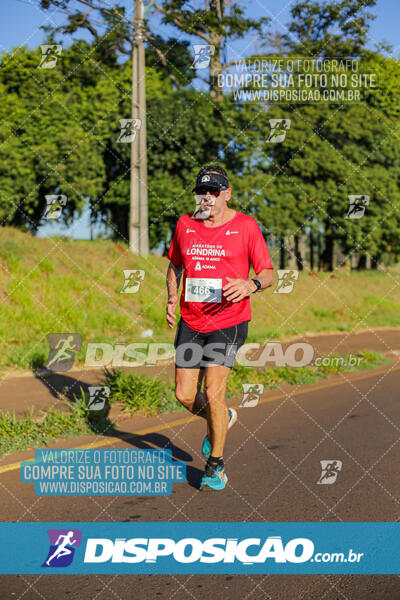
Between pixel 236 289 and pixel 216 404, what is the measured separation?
99 cm

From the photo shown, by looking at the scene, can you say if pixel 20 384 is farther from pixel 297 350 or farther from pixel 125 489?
pixel 297 350

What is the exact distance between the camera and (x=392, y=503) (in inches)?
204

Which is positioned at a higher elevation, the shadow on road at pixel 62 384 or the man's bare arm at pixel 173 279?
the man's bare arm at pixel 173 279

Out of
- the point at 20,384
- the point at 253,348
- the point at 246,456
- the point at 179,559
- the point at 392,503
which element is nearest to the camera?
the point at 179,559

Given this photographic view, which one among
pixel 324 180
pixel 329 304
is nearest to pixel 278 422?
pixel 329 304

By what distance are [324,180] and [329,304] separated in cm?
969

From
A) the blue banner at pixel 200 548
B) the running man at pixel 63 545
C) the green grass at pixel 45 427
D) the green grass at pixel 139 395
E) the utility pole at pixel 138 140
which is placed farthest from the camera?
the utility pole at pixel 138 140

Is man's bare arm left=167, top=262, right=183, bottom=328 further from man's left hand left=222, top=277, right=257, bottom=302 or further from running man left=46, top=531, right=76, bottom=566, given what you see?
running man left=46, top=531, right=76, bottom=566

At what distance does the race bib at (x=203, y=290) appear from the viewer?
215 inches

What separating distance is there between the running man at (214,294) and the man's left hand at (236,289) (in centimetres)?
24

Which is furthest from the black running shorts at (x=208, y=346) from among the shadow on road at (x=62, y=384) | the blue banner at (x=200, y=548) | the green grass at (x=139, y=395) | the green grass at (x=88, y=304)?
the green grass at (x=88, y=304)

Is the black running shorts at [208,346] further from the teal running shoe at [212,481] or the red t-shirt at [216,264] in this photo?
the teal running shoe at [212,481]

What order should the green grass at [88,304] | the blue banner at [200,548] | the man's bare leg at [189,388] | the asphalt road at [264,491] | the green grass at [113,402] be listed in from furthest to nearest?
the green grass at [88,304] → the green grass at [113,402] → the man's bare leg at [189,388] → the blue banner at [200,548] → the asphalt road at [264,491]

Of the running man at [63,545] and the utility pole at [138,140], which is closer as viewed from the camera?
the running man at [63,545]
